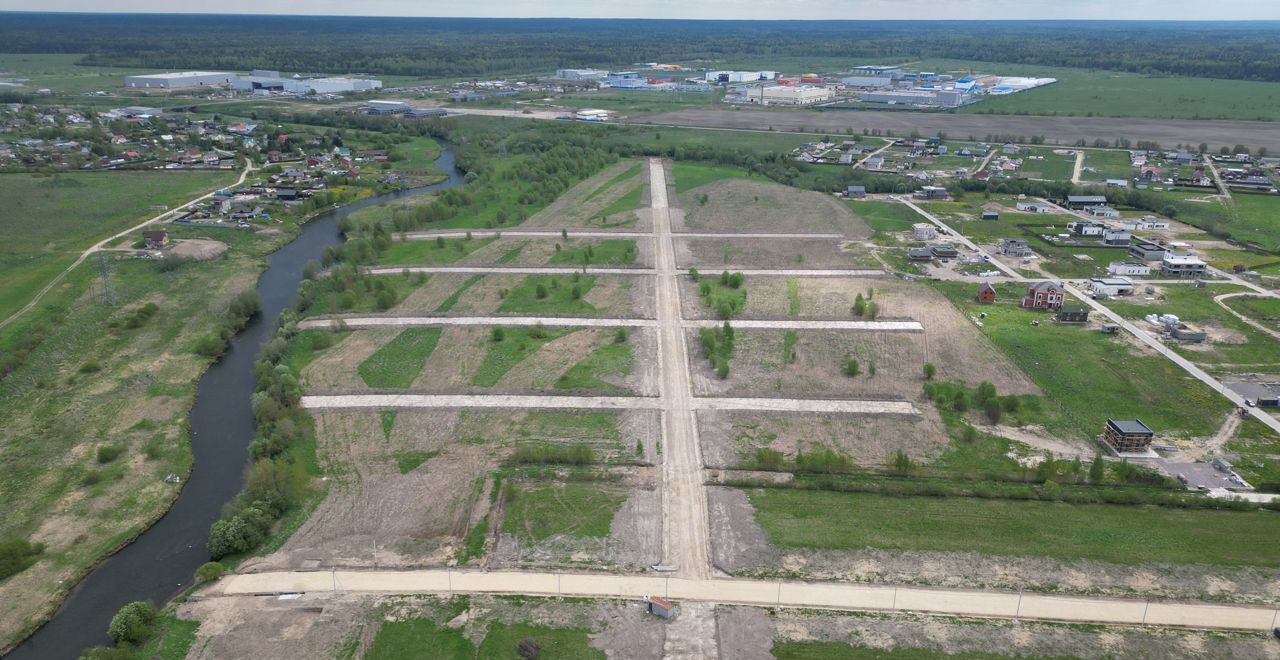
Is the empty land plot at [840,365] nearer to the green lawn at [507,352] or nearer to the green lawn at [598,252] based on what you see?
the green lawn at [507,352]

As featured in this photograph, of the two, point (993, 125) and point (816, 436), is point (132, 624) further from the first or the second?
point (993, 125)

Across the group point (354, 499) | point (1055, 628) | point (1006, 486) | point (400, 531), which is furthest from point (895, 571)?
point (354, 499)

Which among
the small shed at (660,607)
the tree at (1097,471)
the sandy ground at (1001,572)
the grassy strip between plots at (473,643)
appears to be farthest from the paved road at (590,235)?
the grassy strip between plots at (473,643)

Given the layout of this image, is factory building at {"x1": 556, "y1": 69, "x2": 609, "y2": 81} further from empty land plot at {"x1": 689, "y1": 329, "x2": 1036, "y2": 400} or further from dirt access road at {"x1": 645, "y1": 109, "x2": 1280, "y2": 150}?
empty land plot at {"x1": 689, "y1": 329, "x2": 1036, "y2": 400}

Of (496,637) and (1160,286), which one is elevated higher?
(1160,286)

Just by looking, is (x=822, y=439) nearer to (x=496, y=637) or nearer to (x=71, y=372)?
(x=496, y=637)
